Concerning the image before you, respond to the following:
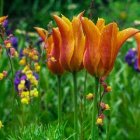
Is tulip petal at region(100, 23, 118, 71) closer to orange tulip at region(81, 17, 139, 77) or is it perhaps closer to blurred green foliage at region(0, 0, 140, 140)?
orange tulip at region(81, 17, 139, 77)

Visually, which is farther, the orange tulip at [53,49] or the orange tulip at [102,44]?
the orange tulip at [53,49]

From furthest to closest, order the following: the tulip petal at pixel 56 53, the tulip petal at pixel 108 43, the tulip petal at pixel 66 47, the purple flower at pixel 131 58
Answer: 1. the purple flower at pixel 131 58
2. the tulip petal at pixel 56 53
3. the tulip petal at pixel 66 47
4. the tulip petal at pixel 108 43

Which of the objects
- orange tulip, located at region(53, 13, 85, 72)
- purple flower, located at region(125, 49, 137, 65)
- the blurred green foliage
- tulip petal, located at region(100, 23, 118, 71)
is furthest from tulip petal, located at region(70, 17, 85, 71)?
purple flower, located at region(125, 49, 137, 65)

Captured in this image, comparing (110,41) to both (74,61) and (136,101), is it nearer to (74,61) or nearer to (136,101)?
(74,61)

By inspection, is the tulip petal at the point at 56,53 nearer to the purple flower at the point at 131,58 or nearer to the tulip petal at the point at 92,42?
the tulip petal at the point at 92,42

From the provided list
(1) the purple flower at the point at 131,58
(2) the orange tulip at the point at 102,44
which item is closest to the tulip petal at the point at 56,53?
(2) the orange tulip at the point at 102,44

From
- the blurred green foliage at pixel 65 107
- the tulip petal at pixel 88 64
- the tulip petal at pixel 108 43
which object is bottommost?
the blurred green foliage at pixel 65 107

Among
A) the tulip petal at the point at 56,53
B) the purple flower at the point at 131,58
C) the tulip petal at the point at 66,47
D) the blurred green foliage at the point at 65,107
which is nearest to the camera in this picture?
the tulip petal at the point at 66,47
